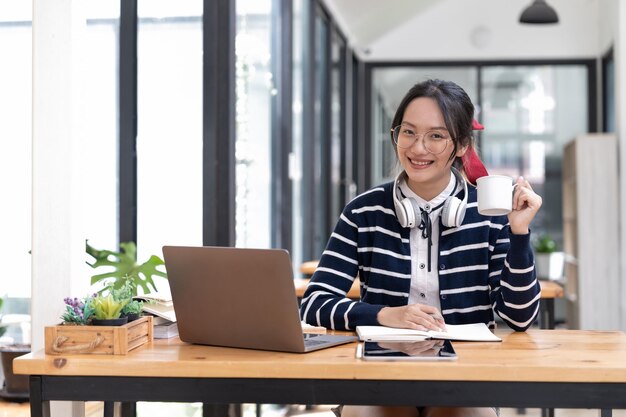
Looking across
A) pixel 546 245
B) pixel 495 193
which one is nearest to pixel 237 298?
pixel 495 193

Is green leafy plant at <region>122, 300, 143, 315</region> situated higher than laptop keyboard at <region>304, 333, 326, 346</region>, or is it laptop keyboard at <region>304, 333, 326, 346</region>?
green leafy plant at <region>122, 300, 143, 315</region>

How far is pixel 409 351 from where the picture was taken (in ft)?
5.27

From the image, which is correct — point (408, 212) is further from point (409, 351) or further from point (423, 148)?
point (409, 351)

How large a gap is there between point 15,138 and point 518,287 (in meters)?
1.40

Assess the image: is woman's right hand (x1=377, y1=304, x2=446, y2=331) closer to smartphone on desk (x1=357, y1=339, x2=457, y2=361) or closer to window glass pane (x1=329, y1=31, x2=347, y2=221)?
smartphone on desk (x1=357, y1=339, x2=457, y2=361)

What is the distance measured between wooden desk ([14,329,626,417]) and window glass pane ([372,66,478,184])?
7623 millimetres

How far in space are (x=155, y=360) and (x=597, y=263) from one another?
5.85m

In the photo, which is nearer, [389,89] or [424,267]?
[424,267]

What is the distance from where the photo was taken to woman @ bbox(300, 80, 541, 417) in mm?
2086

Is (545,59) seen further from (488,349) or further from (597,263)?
(488,349)

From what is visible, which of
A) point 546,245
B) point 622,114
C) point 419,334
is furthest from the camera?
point 546,245

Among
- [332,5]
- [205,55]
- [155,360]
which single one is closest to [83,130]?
[155,360]

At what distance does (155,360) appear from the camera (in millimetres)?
1582

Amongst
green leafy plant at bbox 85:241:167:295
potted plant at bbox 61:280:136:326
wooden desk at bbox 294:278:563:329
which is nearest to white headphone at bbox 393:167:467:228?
potted plant at bbox 61:280:136:326
